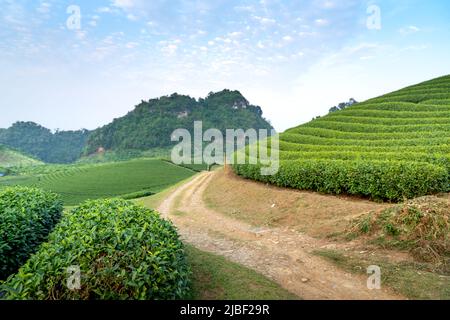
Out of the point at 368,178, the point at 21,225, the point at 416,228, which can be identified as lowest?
the point at 416,228

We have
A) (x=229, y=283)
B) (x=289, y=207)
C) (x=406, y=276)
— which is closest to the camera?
(x=229, y=283)

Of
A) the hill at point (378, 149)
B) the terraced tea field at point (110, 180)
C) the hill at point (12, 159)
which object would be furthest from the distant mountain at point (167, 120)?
the hill at point (378, 149)

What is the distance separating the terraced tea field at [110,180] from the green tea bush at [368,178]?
19.9 metres

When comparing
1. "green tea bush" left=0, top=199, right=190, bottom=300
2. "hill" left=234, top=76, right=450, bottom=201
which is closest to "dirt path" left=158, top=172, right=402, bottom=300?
"green tea bush" left=0, top=199, right=190, bottom=300

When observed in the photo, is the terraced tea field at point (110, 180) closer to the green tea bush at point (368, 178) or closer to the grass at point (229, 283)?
the green tea bush at point (368, 178)

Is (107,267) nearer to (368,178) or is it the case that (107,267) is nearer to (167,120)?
(368,178)

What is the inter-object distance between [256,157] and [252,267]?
9.65 m

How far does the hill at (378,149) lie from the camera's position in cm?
1013

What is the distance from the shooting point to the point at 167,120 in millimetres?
79875

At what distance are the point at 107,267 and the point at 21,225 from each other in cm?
393

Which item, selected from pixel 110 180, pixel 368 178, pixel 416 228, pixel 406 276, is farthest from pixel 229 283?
pixel 110 180

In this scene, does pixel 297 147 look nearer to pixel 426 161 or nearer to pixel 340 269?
pixel 426 161
